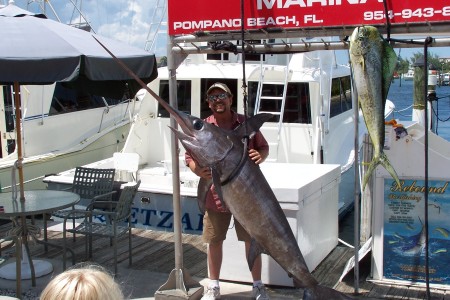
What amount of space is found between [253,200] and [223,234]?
1.46 metres

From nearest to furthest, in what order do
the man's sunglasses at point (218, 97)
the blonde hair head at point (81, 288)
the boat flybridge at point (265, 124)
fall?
the blonde hair head at point (81, 288) < the man's sunglasses at point (218, 97) < the boat flybridge at point (265, 124)

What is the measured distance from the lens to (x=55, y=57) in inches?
184

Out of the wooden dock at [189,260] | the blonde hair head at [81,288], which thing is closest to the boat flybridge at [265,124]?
the wooden dock at [189,260]

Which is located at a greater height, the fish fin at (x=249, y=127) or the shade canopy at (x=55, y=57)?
the shade canopy at (x=55, y=57)

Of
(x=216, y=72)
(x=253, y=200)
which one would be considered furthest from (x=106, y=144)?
(x=253, y=200)

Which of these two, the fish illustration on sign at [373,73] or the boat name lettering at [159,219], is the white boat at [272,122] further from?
the fish illustration on sign at [373,73]

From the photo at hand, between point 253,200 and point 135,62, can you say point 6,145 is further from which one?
point 253,200

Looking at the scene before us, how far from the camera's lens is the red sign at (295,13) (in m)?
3.30

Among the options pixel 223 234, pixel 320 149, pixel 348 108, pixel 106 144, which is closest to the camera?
pixel 223 234

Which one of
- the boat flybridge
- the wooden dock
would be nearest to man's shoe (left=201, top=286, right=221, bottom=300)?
the wooden dock

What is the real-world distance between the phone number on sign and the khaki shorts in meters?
1.77

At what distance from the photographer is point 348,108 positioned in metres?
11.9

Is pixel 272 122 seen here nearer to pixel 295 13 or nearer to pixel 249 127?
pixel 295 13

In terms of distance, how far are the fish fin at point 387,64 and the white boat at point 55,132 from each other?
8.22 m
